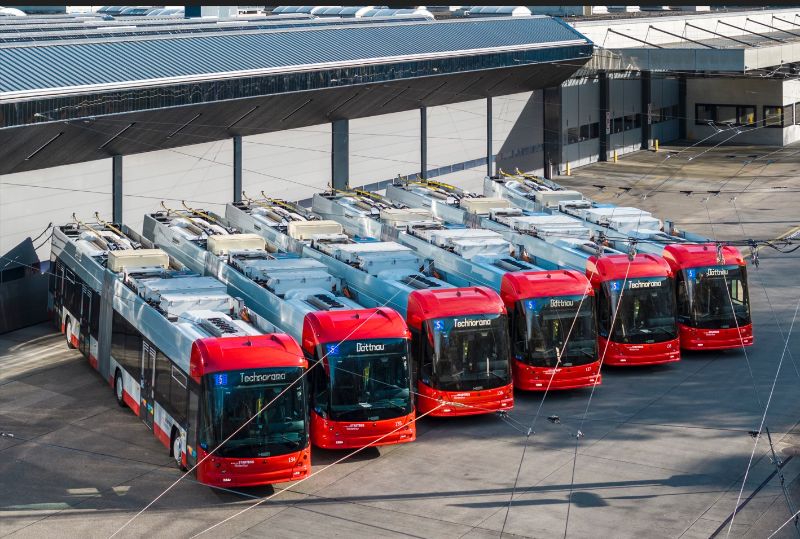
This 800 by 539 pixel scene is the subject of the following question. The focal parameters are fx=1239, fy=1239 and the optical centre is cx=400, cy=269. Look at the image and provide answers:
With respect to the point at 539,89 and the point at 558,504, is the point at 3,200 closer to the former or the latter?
the point at 558,504

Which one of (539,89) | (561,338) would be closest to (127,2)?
(561,338)

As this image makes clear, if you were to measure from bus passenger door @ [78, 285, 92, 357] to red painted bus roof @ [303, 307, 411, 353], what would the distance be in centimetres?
729

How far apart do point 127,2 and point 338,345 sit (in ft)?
46.5

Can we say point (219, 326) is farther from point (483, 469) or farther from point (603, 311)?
point (603, 311)

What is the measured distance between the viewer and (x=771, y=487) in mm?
20078

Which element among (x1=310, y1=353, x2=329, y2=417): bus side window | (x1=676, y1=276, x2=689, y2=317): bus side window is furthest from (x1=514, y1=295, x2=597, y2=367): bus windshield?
(x1=310, y1=353, x2=329, y2=417): bus side window

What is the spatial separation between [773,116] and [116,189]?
40.8m

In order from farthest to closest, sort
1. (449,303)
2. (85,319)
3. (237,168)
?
1. (237,168)
2. (85,319)
3. (449,303)

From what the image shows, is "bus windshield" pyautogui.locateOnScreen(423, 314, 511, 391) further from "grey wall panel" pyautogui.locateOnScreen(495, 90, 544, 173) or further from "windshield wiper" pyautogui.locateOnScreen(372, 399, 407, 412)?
"grey wall panel" pyautogui.locateOnScreen(495, 90, 544, 173)

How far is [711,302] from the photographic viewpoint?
92.7 ft

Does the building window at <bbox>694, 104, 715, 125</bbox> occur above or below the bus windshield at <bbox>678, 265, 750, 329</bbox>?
above

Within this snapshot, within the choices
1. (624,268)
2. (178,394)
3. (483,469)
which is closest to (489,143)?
(624,268)

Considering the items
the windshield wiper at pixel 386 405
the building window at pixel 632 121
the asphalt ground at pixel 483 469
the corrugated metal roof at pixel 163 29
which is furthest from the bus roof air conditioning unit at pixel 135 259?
the building window at pixel 632 121

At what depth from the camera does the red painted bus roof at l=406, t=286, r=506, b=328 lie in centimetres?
2377
